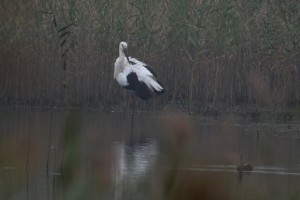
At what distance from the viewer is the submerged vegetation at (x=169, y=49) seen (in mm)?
12945

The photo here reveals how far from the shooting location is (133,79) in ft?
45.4

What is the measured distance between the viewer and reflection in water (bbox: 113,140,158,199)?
282 inches

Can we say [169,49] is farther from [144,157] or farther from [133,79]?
[144,157]

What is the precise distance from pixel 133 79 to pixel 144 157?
15.2 ft

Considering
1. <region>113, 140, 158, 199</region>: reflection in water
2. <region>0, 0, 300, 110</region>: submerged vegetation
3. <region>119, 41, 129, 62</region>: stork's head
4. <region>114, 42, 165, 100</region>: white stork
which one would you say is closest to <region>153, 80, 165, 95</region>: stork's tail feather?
<region>114, 42, 165, 100</region>: white stork

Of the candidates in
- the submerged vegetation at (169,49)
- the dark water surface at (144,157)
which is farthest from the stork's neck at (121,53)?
the dark water surface at (144,157)

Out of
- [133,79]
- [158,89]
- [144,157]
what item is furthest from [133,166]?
[133,79]

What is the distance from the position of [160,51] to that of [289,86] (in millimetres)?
1890

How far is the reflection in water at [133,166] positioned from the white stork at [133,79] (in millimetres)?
2872

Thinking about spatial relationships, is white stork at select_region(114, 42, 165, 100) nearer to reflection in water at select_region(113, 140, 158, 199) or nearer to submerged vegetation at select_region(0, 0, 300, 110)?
submerged vegetation at select_region(0, 0, 300, 110)

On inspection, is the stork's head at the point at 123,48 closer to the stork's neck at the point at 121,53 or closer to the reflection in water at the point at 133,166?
the stork's neck at the point at 121,53

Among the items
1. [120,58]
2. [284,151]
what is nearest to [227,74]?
[120,58]

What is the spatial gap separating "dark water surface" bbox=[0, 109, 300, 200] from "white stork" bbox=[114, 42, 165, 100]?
32cm

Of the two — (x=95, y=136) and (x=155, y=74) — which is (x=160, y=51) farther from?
(x=95, y=136)
